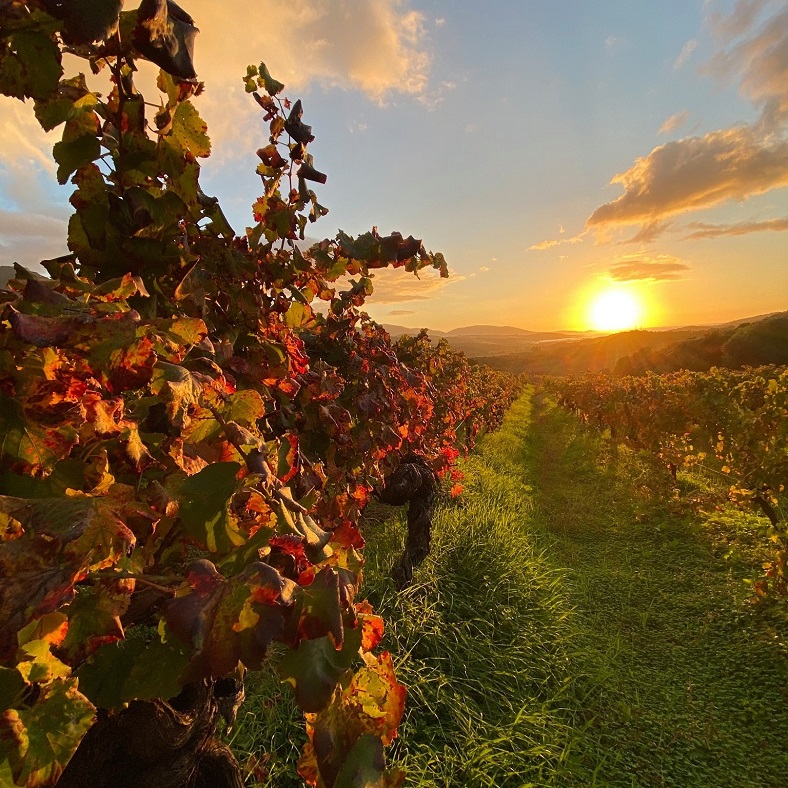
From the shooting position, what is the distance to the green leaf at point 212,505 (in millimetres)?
759

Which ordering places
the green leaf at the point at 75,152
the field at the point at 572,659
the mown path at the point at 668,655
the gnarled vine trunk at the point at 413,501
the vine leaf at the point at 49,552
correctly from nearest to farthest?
1. the vine leaf at the point at 49,552
2. the green leaf at the point at 75,152
3. the field at the point at 572,659
4. the mown path at the point at 668,655
5. the gnarled vine trunk at the point at 413,501

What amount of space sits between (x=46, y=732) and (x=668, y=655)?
4.86 metres

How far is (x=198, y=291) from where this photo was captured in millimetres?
1369

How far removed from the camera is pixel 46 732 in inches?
24.8

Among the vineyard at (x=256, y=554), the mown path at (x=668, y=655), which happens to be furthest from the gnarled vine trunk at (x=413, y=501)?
the mown path at (x=668, y=655)

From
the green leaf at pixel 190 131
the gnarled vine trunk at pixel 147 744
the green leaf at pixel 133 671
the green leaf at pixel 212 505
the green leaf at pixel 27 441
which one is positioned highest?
the green leaf at pixel 190 131

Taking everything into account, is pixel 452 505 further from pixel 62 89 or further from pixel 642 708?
pixel 62 89

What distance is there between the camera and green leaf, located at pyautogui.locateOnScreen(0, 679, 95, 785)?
607 mm

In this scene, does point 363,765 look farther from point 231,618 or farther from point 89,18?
point 89,18

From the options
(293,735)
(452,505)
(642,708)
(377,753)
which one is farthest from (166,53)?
(452,505)

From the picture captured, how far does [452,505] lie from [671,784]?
144 inches

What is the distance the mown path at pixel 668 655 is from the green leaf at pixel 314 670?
306 cm

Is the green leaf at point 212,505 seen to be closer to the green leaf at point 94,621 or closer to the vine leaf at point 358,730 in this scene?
the green leaf at point 94,621

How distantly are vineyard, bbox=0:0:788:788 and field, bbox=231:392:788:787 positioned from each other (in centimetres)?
2
